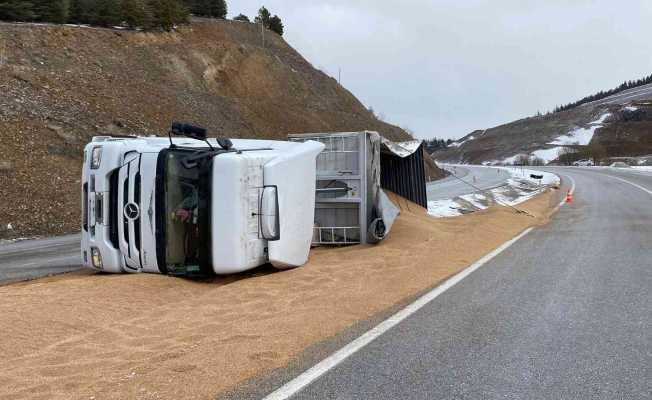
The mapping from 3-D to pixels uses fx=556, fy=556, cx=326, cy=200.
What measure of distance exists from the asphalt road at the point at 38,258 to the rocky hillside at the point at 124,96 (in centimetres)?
217

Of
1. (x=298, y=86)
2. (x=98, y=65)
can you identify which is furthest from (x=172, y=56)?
(x=298, y=86)

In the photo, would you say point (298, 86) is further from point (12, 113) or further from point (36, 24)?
point (12, 113)

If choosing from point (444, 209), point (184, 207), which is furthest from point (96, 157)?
point (444, 209)

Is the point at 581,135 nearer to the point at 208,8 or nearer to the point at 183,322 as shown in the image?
the point at 208,8

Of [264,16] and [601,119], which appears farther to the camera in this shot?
[601,119]

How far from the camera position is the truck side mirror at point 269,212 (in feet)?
22.3

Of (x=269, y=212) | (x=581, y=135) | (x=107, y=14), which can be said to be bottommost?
(x=269, y=212)

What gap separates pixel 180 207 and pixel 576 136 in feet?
443

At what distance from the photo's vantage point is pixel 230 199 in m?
6.56

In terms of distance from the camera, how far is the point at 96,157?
7.03 m

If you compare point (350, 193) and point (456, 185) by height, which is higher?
point (350, 193)

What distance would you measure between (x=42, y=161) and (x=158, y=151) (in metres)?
13.4

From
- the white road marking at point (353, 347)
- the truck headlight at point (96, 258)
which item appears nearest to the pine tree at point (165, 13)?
the truck headlight at point (96, 258)

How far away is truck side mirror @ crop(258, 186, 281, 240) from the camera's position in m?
6.79
